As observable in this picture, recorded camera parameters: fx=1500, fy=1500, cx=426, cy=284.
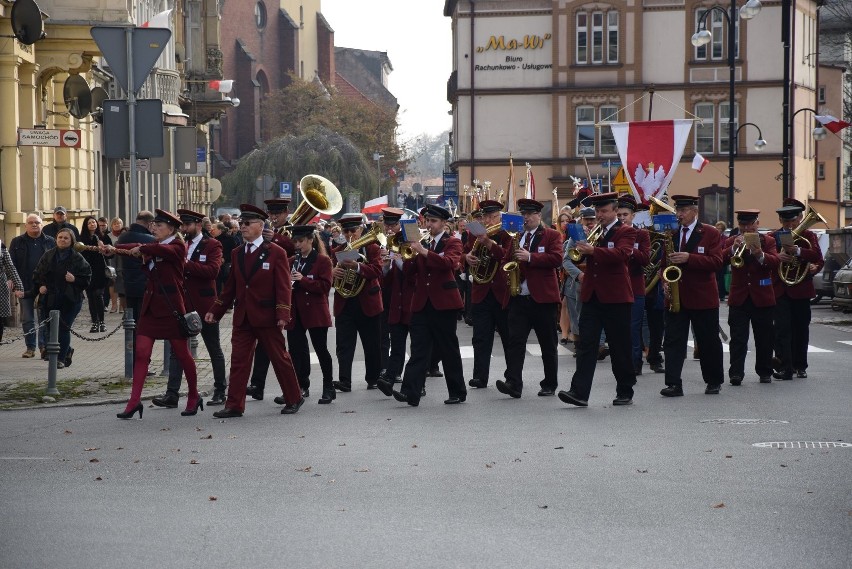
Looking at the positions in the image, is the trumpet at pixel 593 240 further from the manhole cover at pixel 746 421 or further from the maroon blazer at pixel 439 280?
the manhole cover at pixel 746 421

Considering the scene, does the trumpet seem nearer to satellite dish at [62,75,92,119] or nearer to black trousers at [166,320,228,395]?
black trousers at [166,320,228,395]

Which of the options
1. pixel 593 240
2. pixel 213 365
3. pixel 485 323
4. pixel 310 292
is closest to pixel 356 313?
pixel 310 292

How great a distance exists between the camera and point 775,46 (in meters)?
61.1

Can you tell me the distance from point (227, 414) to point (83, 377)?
375 centimetres

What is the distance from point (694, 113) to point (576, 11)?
6.40 metres

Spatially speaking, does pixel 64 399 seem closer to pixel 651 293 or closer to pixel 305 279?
pixel 305 279

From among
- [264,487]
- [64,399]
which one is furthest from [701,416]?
[64,399]

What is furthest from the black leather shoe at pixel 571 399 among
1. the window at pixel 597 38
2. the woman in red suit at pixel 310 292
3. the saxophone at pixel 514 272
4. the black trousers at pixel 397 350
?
the window at pixel 597 38

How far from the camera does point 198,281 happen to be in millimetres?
13375

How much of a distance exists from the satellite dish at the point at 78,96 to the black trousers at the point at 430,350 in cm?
1380

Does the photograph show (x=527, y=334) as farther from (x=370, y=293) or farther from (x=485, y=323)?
(x=370, y=293)

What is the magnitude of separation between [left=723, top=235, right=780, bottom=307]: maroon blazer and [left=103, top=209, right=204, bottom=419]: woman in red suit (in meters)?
5.63

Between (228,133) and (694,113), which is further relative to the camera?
(228,133)

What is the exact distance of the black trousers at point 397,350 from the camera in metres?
14.1
